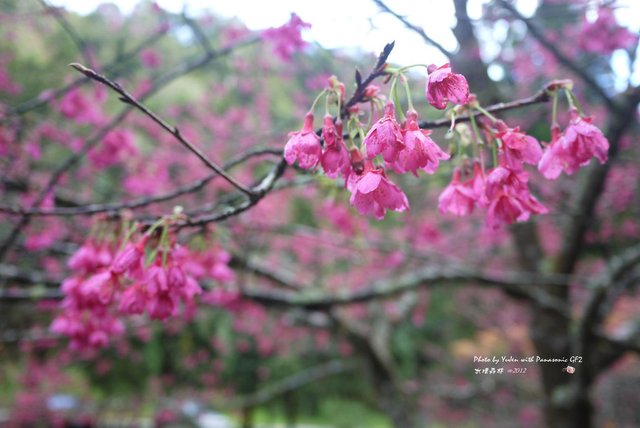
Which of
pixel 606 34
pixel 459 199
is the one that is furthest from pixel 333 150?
pixel 606 34

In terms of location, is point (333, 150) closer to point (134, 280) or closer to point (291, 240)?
point (134, 280)

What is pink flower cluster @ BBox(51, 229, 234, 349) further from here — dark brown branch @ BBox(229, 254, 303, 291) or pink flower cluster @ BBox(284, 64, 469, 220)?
dark brown branch @ BBox(229, 254, 303, 291)

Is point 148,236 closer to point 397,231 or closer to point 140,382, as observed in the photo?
point 397,231

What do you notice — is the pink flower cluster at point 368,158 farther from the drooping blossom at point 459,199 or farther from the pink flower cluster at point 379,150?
the drooping blossom at point 459,199

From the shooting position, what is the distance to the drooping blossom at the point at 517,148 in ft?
2.66

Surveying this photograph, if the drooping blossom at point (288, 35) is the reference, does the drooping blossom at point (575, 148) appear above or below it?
below

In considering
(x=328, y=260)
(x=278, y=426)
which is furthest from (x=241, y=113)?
(x=278, y=426)

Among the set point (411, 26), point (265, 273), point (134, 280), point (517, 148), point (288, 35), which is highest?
point (288, 35)

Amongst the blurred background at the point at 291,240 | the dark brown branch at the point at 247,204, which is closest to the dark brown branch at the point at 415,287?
the blurred background at the point at 291,240

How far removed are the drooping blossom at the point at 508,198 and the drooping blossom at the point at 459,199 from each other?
0.05m

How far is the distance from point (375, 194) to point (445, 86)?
0.72 feet

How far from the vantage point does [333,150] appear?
756 mm

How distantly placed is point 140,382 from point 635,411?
8987 millimetres

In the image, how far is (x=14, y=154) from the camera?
214 centimetres
